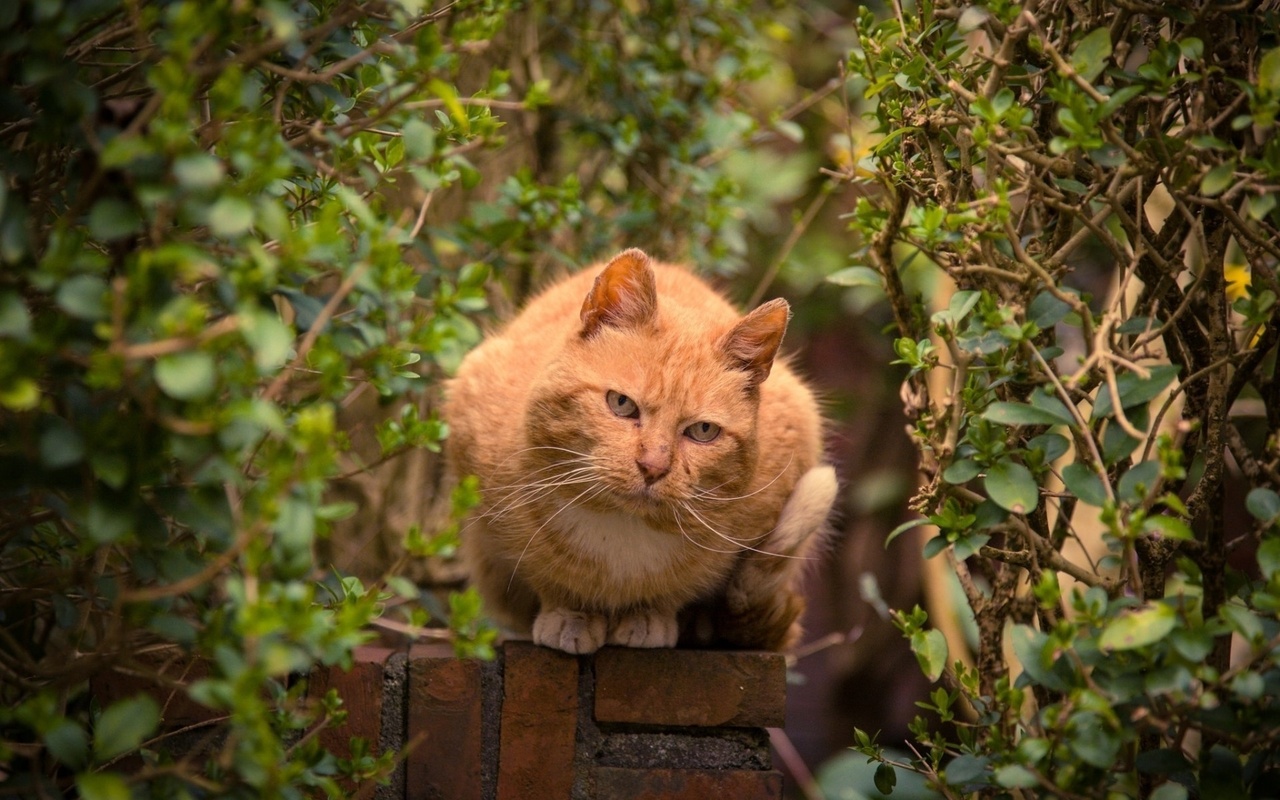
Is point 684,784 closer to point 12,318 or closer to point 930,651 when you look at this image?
point 930,651

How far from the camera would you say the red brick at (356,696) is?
215 centimetres

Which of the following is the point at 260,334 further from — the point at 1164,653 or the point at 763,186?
the point at 763,186

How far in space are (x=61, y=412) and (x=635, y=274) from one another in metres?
1.16

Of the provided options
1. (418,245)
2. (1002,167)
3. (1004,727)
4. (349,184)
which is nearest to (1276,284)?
(1002,167)

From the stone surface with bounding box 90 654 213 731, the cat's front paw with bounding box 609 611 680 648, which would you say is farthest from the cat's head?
the stone surface with bounding box 90 654 213 731

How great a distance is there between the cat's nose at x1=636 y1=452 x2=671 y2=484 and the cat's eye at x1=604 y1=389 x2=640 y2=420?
0.15 m

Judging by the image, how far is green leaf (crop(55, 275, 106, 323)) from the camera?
121cm

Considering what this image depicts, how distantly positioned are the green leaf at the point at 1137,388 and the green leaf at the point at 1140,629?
0.33m

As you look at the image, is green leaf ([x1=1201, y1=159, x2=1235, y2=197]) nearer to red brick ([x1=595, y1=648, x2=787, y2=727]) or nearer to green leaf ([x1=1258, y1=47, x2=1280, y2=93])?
green leaf ([x1=1258, y1=47, x2=1280, y2=93])

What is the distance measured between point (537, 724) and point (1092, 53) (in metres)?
1.68

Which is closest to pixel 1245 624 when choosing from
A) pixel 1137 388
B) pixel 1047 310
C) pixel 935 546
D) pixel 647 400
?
pixel 1137 388

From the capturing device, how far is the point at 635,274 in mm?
2303

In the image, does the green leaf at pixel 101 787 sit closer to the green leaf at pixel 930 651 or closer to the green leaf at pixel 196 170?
the green leaf at pixel 196 170

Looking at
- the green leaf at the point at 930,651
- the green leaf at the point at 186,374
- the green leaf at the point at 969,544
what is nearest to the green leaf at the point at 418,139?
the green leaf at the point at 186,374
